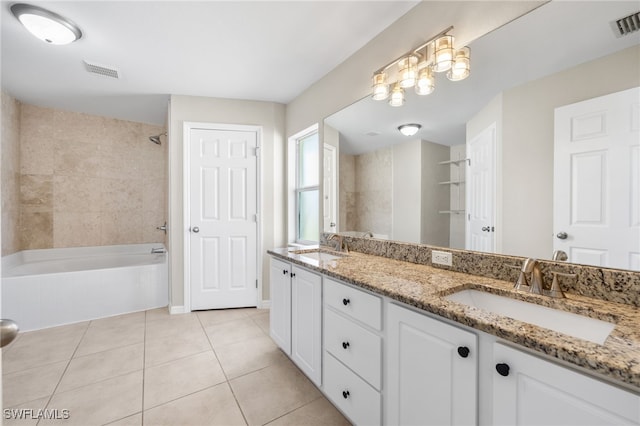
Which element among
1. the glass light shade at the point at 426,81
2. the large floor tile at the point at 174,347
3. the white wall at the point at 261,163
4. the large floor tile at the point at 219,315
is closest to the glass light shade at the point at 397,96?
Result: the glass light shade at the point at 426,81

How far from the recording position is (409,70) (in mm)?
1718

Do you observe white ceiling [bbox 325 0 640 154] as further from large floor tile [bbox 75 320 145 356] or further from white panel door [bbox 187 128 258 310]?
large floor tile [bbox 75 320 145 356]

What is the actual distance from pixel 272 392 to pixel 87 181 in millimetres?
3711

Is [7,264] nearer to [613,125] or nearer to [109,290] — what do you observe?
[109,290]

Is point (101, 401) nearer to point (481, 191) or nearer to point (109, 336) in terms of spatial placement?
point (109, 336)

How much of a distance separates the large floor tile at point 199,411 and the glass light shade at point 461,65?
86.9 inches

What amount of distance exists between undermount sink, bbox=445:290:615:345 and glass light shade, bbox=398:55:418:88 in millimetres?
1254

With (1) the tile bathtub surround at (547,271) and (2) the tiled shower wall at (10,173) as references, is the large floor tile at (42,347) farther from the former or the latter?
(1) the tile bathtub surround at (547,271)

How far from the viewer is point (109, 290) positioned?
305 centimetres

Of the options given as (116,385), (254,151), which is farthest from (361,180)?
(116,385)

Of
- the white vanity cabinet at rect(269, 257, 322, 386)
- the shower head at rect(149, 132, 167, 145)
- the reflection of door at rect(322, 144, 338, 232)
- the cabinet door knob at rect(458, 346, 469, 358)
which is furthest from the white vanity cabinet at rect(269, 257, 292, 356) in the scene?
the shower head at rect(149, 132, 167, 145)

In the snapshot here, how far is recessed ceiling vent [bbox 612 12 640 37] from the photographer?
3.19 ft

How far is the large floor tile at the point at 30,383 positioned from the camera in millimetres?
1722

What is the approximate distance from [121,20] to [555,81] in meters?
2.52
